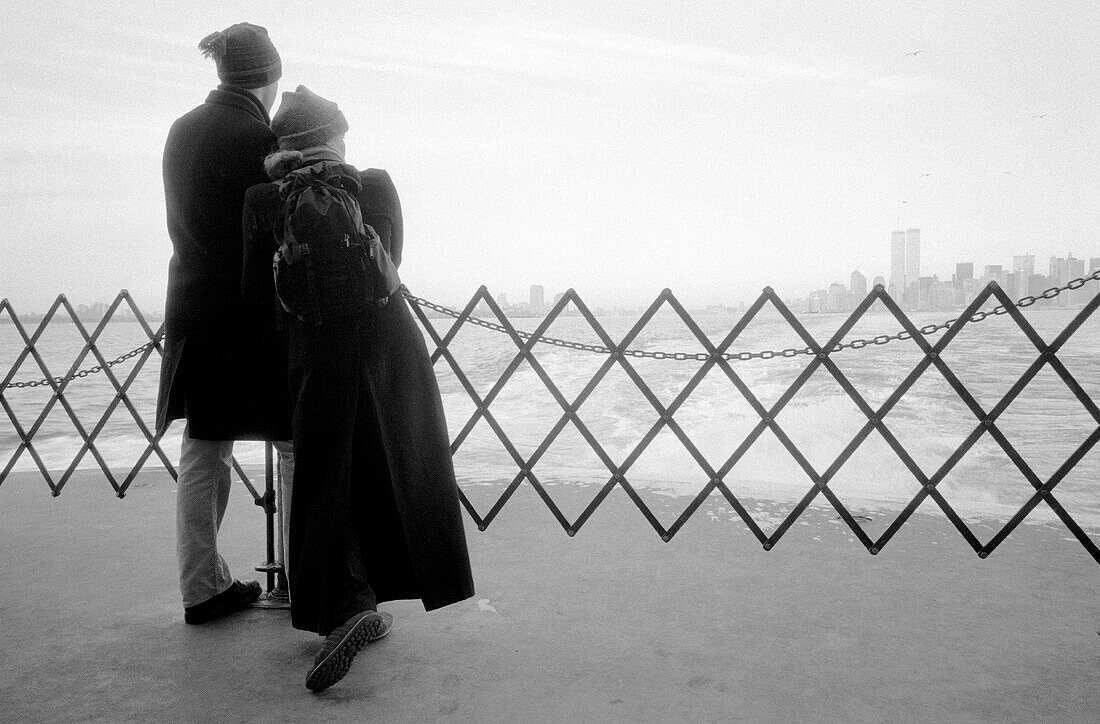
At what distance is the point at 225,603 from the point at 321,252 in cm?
152

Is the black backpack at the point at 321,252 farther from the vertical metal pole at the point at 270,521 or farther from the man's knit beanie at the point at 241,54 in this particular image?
the vertical metal pole at the point at 270,521

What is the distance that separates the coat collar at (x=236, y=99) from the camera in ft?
→ 8.76

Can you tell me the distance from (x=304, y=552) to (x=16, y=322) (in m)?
4.04

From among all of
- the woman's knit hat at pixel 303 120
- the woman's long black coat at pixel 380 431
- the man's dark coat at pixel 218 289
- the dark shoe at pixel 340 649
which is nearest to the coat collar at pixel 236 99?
the man's dark coat at pixel 218 289

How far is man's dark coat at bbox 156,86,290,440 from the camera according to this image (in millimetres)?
2605

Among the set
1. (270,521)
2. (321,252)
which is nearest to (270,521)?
(270,521)

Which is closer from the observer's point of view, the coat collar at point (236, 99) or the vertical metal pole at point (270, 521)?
the coat collar at point (236, 99)

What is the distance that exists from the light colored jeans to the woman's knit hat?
1041 millimetres

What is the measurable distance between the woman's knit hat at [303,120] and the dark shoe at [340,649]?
4.94 feet

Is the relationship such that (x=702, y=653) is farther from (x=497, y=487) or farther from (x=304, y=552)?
(x=497, y=487)

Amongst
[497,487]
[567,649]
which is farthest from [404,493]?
[497,487]

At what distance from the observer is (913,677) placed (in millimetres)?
2430

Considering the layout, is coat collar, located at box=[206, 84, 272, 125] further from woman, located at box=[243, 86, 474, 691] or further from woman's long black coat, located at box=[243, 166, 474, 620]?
woman's long black coat, located at box=[243, 166, 474, 620]

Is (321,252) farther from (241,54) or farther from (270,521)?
(270,521)
